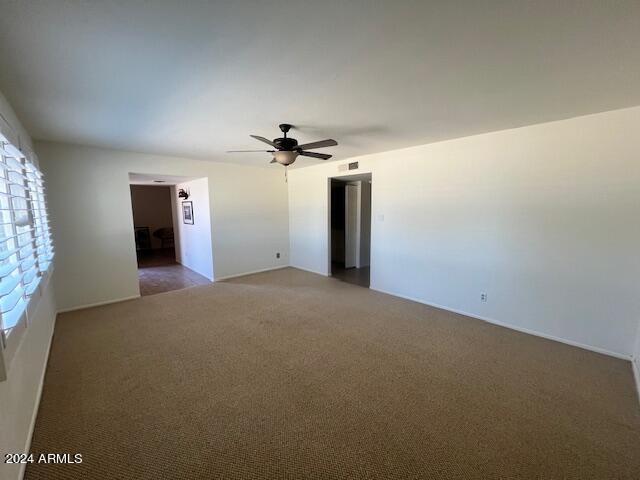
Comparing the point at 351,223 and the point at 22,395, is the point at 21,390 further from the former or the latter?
the point at 351,223

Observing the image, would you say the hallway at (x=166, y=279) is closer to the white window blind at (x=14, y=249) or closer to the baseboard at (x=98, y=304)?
the baseboard at (x=98, y=304)

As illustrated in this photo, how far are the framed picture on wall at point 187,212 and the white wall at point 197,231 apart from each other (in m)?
0.10

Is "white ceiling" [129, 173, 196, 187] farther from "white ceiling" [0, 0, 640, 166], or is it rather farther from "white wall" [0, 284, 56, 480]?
"white wall" [0, 284, 56, 480]

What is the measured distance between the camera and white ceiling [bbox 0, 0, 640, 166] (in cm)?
123

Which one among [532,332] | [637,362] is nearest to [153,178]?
[532,332]

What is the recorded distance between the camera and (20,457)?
1479 mm

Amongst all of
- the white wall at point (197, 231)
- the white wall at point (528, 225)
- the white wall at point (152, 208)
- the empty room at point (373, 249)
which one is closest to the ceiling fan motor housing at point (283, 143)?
the empty room at point (373, 249)

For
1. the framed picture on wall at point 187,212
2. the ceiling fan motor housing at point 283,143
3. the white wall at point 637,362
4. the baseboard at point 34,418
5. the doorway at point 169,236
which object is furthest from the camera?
the framed picture on wall at point 187,212

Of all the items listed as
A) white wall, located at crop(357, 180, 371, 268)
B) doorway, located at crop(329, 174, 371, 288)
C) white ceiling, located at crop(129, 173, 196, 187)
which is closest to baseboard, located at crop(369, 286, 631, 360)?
doorway, located at crop(329, 174, 371, 288)

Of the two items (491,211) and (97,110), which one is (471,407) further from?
(97,110)

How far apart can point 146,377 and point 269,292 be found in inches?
92.5

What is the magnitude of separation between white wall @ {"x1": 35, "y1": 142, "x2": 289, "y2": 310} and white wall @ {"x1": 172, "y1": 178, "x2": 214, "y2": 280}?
198 millimetres

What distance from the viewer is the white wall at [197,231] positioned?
5238mm

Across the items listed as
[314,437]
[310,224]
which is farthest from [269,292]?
[314,437]
